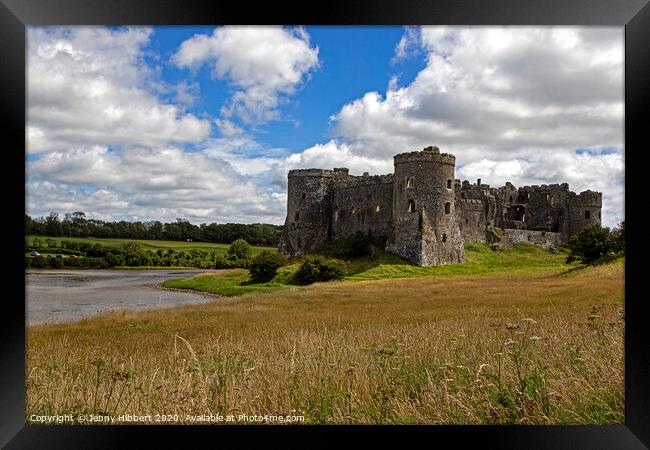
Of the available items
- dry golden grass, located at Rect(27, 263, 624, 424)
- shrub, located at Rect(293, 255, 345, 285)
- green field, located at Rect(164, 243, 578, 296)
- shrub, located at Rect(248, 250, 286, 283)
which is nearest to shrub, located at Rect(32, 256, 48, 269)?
green field, located at Rect(164, 243, 578, 296)

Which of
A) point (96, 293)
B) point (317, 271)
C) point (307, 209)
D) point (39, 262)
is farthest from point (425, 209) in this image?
point (39, 262)

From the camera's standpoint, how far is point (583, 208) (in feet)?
169

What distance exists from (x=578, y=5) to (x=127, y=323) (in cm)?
1202

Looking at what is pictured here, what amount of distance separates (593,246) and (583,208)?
87.9ft

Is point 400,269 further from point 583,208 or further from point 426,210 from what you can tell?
point 583,208

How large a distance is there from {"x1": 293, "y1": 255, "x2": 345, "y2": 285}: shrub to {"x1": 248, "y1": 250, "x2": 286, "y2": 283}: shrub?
1.44 metres

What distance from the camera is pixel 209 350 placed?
7.11 meters

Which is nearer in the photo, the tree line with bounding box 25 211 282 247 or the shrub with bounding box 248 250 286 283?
the tree line with bounding box 25 211 282 247

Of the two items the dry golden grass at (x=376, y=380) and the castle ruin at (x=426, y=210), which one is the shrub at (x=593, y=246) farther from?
the dry golden grass at (x=376, y=380)

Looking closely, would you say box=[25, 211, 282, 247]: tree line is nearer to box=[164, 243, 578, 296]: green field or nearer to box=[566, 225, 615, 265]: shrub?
box=[164, 243, 578, 296]: green field

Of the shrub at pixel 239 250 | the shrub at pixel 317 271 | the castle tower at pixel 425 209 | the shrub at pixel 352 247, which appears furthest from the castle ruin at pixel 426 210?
the shrub at pixel 239 250

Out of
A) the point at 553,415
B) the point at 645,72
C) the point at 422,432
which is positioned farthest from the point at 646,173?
the point at 422,432

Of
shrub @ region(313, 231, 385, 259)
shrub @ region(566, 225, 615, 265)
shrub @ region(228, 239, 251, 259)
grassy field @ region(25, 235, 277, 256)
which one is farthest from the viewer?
shrub @ region(313, 231, 385, 259)

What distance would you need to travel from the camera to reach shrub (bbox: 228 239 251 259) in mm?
21375
